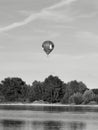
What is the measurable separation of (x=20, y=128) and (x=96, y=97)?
120 meters

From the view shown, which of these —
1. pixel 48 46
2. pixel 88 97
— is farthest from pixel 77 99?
pixel 48 46

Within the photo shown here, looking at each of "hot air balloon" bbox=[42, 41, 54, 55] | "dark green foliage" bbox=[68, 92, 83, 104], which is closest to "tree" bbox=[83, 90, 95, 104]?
"dark green foliage" bbox=[68, 92, 83, 104]

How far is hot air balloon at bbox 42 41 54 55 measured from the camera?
104m

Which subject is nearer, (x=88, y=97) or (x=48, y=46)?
(x=48, y=46)

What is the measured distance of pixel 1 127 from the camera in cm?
5516

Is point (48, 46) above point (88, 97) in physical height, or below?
above

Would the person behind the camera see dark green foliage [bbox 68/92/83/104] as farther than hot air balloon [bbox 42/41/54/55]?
Yes

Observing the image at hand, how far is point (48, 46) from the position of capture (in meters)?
106

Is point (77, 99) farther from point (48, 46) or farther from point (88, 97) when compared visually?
point (48, 46)

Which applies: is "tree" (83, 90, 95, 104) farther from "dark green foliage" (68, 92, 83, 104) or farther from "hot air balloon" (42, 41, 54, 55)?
"hot air balloon" (42, 41, 54, 55)

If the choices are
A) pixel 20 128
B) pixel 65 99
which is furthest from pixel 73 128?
pixel 65 99

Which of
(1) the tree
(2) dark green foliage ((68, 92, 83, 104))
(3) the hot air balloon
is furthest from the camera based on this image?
(2) dark green foliage ((68, 92, 83, 104))

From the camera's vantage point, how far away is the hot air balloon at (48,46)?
104125mm

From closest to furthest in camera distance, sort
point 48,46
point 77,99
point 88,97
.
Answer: point 48,46
point 88,97
point 77,99
